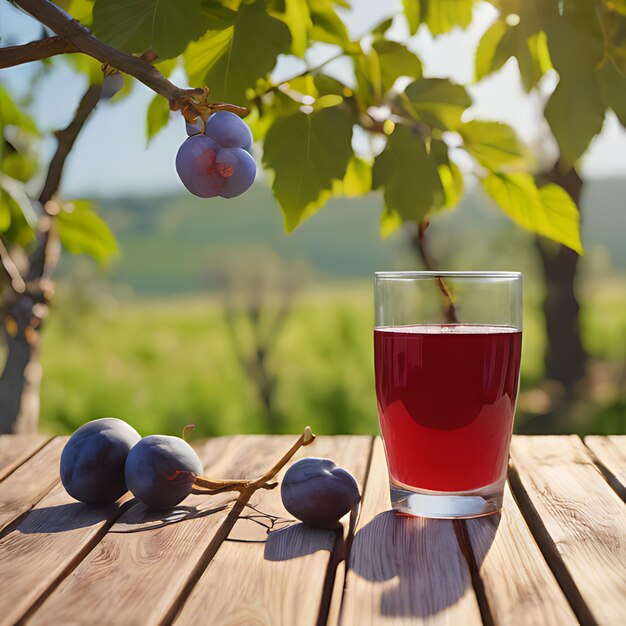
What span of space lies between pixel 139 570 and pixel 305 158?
0.49 meters

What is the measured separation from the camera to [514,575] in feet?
2.31

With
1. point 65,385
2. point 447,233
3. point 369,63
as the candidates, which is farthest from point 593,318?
point 369,63

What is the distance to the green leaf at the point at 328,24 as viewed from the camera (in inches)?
40.9

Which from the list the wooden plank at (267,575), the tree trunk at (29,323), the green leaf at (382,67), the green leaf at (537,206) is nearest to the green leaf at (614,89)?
the green leaf at (537,206)

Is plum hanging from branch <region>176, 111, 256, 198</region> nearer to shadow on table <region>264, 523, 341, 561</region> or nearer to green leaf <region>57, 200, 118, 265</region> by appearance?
shadow on table <region>264, 523, 341, 561</region>

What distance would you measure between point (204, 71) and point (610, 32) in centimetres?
49

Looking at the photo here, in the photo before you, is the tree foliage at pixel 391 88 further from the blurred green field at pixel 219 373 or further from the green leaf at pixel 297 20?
the blurred green field at pixel 219 373

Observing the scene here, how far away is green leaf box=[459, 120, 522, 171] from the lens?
3.40 feet

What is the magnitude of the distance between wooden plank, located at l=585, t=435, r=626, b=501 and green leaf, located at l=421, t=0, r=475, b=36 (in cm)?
65

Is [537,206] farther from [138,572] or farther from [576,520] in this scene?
[138,572]

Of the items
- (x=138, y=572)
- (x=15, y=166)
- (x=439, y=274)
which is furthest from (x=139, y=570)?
(x=15, y=166)

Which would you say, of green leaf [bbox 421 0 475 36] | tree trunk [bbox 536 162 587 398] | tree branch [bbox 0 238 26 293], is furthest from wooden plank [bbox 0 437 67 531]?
tree trunk [bbox 536 162 587 398]

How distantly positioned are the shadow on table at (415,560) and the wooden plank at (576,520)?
69 millimetres

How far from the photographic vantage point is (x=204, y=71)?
37.1 inches
